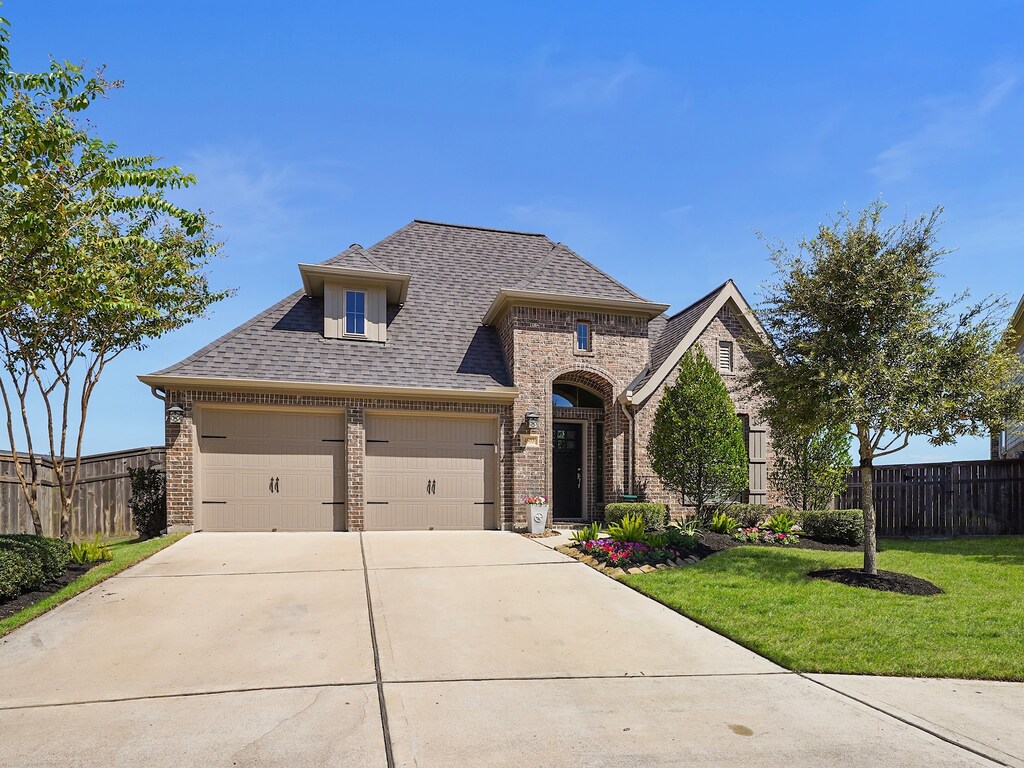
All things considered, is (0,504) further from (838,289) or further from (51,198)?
(838,289)

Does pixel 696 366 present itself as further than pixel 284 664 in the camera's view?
Yes

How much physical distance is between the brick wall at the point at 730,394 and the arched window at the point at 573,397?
51.8 inches

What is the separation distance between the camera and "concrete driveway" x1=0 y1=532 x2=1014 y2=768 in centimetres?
399

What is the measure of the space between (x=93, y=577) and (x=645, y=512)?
9.38 m

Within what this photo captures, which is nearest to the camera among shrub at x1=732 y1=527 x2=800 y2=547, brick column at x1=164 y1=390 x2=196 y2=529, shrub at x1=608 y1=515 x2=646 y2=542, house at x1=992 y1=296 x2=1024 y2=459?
shrub at x1=608 y1=515 x2=646 y2=542

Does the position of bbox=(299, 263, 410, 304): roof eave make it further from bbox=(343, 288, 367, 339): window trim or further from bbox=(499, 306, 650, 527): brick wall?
bbox=(499, 306, 650, 527): brick wall

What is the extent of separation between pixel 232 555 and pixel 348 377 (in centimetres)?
446

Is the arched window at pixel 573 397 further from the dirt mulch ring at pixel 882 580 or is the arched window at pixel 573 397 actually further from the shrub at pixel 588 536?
the dirt mulch ring at pixel 882 580

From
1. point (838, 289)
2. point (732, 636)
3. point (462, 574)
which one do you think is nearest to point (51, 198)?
point (462, 574)

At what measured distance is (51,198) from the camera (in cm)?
718

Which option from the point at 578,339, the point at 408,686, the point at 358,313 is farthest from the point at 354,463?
the point at 408,686

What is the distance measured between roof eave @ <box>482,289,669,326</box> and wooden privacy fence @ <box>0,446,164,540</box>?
8070 mm

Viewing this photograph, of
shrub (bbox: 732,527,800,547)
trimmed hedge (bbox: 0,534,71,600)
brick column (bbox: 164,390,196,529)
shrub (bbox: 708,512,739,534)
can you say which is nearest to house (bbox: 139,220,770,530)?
brick column (bbox: 164,390,196,529)

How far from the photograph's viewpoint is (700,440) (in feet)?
44.1
